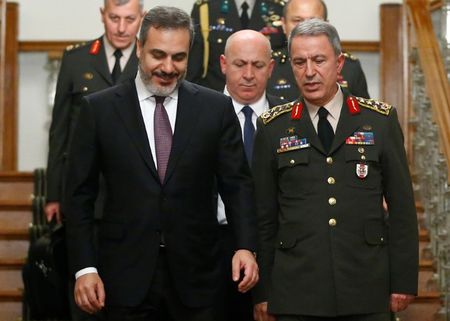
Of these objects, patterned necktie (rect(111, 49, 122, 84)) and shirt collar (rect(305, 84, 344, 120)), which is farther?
patterned necktie (rect(111, 49, 122, 84))

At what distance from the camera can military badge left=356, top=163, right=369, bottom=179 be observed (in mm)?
3998

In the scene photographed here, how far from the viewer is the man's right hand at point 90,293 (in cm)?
382

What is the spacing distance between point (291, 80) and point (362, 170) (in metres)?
1.67

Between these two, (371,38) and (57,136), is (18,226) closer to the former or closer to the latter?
(57,136)

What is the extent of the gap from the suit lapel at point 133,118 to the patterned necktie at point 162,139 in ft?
0.12

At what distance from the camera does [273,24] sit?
21.4ft

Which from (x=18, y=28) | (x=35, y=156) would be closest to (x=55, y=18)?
(x=18, y=28)

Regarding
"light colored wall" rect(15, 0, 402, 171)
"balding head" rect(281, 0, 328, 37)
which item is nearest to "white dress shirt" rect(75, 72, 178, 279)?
"balding head" rect(281, 0, 328, 37)

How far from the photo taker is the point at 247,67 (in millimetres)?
5047

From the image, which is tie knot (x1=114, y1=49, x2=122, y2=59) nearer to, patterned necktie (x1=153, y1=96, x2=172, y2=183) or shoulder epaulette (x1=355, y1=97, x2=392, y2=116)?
patterned necktie (x1=153, y1=96, x2=172, y2=183)

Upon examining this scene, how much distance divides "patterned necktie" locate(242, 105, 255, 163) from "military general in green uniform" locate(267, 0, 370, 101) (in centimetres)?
52

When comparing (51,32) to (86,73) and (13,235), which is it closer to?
(13,235)

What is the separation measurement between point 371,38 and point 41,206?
3038mm

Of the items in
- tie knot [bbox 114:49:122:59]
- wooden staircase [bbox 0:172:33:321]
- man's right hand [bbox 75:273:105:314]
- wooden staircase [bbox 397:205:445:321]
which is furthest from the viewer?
wooden staircase [bbox 0:172:33:321]
